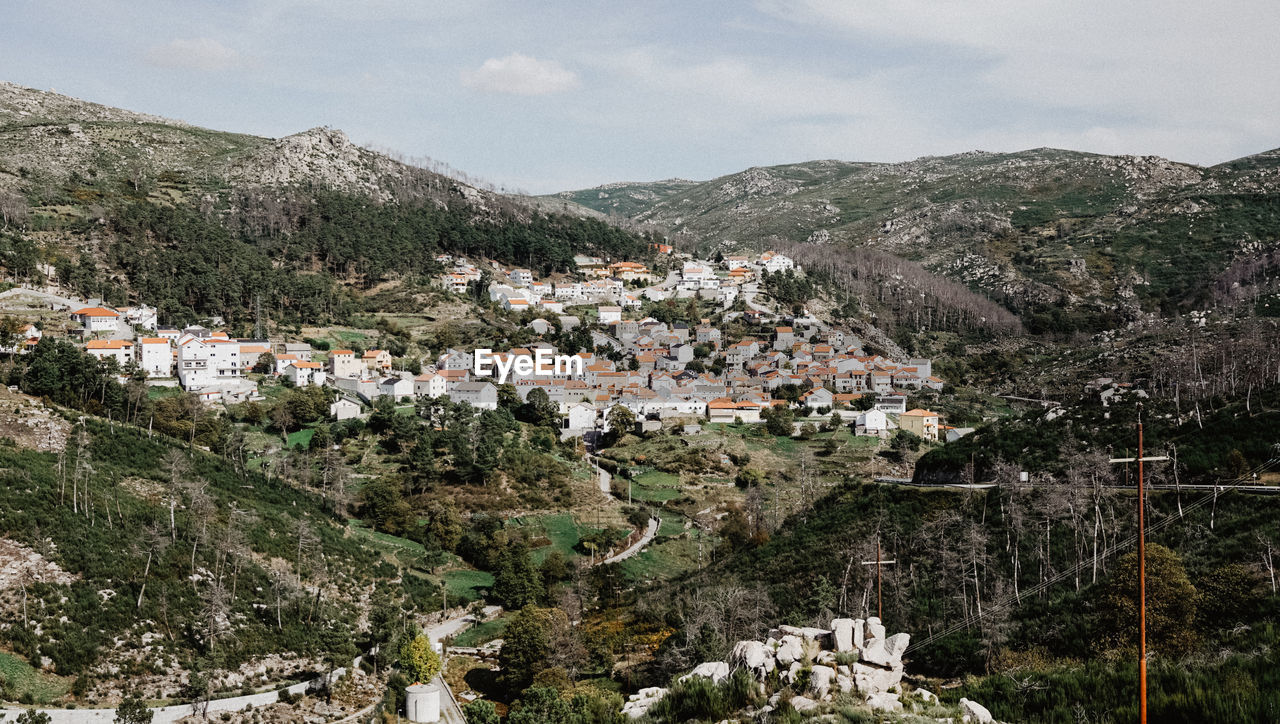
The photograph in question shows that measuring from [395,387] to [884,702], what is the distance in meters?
56.5

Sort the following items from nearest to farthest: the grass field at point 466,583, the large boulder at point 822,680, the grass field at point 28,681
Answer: the large boulder at point 822,680, the grass field at point 28,681, the grass field at point 466,583

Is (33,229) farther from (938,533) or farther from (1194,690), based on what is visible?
(1194,690)

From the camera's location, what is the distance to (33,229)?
258ft

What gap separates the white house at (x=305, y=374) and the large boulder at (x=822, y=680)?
5607 centimetres

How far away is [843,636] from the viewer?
13.9 m

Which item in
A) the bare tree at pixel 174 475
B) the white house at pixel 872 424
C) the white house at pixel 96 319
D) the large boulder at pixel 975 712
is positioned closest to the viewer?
the large boulder at pixel 975 712

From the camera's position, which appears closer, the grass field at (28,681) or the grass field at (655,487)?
the grass field at (28,681)

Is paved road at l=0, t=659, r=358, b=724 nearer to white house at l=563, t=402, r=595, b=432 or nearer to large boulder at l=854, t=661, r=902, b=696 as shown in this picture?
large boulder at l=854, t=661, r=902, b=696

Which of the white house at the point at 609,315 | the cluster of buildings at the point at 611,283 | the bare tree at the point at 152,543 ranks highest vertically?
the cluster of buildings at the point at 611,283

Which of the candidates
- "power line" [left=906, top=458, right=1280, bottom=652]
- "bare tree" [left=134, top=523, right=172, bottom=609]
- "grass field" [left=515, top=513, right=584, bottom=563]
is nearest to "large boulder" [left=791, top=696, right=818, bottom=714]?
"power line" [left=906, top=458, right=1280, bottom=652]

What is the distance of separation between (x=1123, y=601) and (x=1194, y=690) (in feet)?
23.7

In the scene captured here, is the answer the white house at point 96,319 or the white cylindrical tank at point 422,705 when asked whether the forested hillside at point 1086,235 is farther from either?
the white cylindrical tank at point 422,705

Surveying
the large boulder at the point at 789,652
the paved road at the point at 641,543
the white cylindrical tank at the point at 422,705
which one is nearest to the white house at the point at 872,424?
the paved road at the point at 641,543

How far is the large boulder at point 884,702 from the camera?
11.4m
